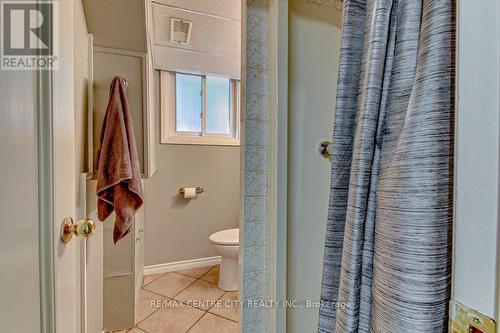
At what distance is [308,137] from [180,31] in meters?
1.40

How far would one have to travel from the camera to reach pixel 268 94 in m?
1.08

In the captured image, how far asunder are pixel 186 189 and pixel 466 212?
8.58 ft

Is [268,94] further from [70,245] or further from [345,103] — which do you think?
[70,245]

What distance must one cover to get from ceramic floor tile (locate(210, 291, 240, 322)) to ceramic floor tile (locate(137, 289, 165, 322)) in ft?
1.55

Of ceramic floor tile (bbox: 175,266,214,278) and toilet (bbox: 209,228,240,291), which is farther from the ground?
toilet (bbox: 209,228,240,291)

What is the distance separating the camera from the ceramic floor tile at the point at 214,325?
179 cm

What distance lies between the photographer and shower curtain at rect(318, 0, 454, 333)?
0.42 meters

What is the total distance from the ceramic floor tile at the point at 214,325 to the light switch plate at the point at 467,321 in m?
1.71

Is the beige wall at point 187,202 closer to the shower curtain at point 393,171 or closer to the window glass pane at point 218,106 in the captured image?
the window glass pane at point 218,106

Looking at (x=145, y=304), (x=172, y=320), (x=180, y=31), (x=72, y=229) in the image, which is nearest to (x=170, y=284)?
(x=145, y=304)

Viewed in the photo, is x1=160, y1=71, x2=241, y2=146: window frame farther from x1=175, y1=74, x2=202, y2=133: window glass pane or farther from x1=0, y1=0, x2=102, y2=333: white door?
x1=0, y1=0, x2=102, y2=333: white door

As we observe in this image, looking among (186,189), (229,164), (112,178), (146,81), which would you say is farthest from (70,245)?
(229,164)

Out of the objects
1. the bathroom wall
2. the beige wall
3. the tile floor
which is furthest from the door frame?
the beige wall

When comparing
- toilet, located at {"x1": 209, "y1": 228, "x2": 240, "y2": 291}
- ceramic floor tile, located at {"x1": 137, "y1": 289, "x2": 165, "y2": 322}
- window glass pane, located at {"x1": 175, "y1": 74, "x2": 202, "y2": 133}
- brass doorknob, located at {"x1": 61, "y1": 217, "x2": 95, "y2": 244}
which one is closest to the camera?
brass doorknob, located at {"x1": 61, "y1": 217, "x2": 95, "y2": 244}
